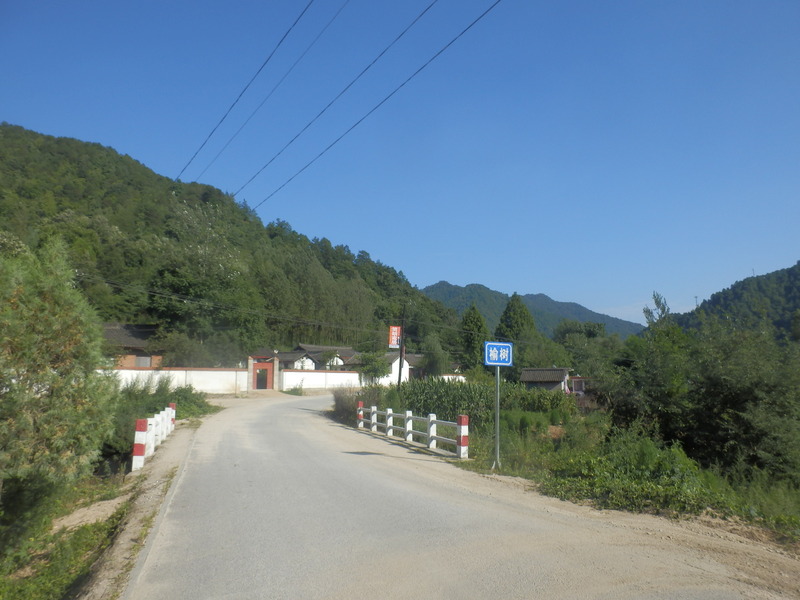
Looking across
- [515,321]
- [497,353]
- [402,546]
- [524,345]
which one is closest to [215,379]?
[497,353]

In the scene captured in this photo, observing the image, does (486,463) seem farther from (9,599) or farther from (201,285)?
(201,285)

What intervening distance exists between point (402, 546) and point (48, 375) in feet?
14.4

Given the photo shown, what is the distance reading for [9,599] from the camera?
243 inches

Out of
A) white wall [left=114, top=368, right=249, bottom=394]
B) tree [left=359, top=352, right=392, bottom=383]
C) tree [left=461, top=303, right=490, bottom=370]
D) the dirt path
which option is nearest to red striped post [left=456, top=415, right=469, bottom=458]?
the dirt path

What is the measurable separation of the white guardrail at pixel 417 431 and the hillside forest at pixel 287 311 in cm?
527

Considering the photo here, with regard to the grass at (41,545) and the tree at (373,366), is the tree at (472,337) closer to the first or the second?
the tree at (373,366)

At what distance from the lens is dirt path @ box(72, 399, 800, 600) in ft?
18.0

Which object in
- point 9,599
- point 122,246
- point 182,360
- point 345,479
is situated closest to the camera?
point 9,599

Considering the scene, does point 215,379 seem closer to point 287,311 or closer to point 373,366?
point 373,366

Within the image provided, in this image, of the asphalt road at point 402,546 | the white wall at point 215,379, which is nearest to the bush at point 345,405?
the asphalt road at point 402,546

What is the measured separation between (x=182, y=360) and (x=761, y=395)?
45.6 metres

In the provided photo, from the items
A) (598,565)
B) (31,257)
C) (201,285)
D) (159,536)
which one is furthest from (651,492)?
(201,285)

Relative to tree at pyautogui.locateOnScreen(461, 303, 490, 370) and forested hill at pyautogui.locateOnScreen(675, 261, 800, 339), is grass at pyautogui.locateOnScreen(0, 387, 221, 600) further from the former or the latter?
tree at pyautogui.locateOnScreen(461, 303, 490, 370)

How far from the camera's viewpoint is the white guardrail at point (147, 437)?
43.8 feet
